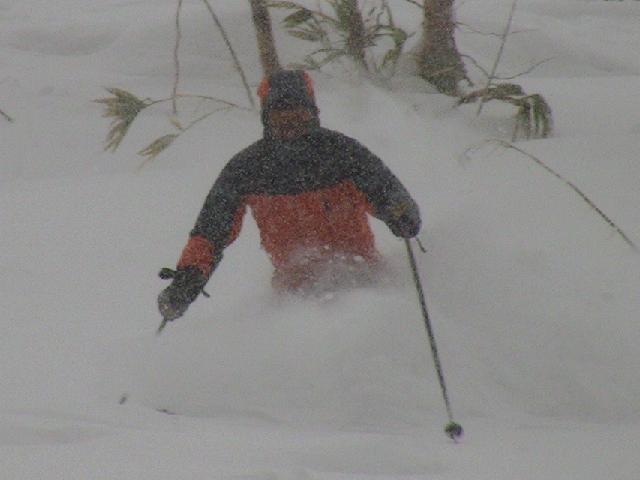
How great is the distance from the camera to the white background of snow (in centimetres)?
212

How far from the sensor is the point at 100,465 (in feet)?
6.35

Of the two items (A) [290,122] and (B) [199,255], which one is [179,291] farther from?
(A) [290,122]

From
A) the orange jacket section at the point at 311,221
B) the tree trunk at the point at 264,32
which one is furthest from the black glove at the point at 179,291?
the tree trunk at the point at 264,32

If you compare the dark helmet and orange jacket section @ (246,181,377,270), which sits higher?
the dark helmet

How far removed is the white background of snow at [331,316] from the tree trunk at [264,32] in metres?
0.45

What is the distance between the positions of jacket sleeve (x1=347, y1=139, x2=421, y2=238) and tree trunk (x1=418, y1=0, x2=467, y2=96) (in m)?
2.50

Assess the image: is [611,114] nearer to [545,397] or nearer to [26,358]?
[545,397]

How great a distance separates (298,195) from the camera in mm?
2902

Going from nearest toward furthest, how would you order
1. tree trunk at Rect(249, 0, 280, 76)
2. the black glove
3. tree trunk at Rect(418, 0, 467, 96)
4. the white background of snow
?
1. the white background of snow
2. the black glove
3. tree trunk at Rect(249, 0, 280, 76)
4. tree trunk at Rect(418, 0, 467, 96)

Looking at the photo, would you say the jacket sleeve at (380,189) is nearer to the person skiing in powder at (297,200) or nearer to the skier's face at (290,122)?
the person skiing in powder at (297,200)

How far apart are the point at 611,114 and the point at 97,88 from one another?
4048mm

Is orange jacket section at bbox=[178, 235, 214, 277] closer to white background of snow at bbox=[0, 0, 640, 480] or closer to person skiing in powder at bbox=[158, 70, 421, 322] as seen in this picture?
person skiing in powder at bbox=[158, 70, 421, 322]

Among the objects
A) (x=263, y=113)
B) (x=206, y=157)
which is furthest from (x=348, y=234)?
(x=206, y=157)

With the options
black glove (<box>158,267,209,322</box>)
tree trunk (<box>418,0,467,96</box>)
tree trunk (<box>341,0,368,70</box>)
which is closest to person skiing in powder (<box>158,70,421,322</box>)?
black glove (<box>158,267,209,322</box>)
